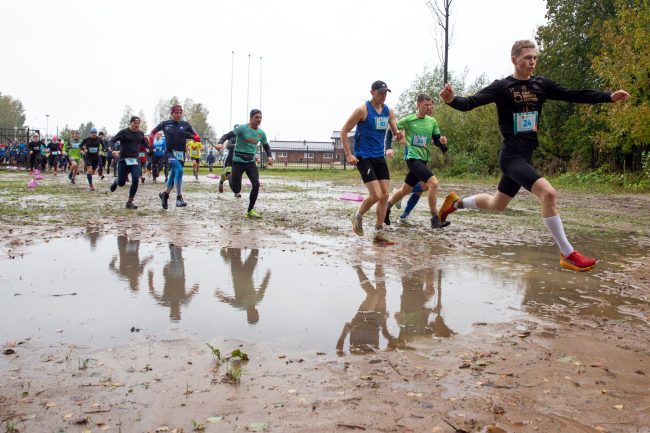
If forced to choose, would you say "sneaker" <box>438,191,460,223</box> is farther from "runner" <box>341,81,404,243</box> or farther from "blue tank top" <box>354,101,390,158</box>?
"blue tank top" <box>354,101,390,158</box>

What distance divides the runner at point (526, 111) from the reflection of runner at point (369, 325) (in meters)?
1.77

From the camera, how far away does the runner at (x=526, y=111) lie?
525 cm

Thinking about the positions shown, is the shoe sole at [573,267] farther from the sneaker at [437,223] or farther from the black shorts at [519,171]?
the sneaker at [437,223]

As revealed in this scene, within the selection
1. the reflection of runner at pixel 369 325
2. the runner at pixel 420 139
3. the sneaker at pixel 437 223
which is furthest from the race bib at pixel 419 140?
the reflection of runner at pixel 369 325

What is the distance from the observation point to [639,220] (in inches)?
453

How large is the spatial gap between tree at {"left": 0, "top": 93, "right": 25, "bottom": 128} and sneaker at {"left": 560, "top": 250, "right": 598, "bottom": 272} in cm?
12719

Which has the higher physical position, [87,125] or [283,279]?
[87,125]

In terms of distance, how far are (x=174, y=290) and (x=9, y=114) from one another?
13377cm

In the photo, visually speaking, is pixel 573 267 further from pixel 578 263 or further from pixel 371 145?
pixel 371 145

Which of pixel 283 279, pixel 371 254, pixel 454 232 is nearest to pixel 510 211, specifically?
pixel 454 232

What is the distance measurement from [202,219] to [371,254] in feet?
14.0

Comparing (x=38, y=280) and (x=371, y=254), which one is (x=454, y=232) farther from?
(x=38, y=280)

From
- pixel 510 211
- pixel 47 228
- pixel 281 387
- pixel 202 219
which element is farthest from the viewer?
pixel 510 211

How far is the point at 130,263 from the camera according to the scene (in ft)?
19.6
